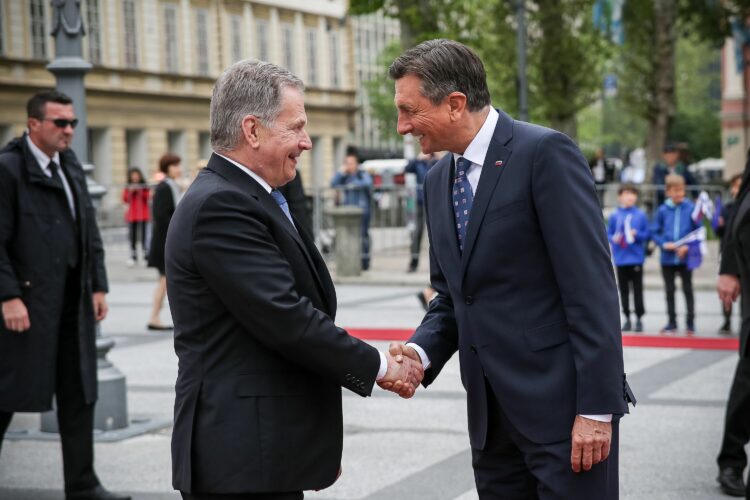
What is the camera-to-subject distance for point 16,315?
629 centimetres

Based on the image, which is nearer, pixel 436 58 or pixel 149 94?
pixel 436 58

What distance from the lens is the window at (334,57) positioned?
62656mm

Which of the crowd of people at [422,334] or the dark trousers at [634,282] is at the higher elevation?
the crowd of people at [422,334]

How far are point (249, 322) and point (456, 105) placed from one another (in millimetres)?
892

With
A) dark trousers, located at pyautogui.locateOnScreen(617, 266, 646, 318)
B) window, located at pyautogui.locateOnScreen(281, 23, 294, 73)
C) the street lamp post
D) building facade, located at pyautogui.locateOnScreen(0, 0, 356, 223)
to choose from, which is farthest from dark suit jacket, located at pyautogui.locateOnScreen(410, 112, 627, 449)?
window, located at pyautogui.locateOnScreen(281, 23, 294, 73)

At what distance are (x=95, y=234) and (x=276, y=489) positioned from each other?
3.45 meters

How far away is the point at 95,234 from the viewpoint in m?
6.87

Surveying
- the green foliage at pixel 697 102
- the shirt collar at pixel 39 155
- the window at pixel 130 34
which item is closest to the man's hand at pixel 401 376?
the shirt collar at pixel 39 155

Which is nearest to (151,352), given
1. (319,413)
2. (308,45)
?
(319,413)

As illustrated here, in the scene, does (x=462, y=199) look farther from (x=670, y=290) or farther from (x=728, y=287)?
(x=670, y=290)

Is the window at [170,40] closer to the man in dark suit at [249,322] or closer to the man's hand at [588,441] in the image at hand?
the man in dark suit at [249,322]

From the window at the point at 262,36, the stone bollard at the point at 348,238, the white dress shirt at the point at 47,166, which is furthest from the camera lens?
the window at the point at 262,36

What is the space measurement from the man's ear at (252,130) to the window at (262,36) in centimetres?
5464

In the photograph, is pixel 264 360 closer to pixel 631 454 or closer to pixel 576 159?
pixel 576 159
